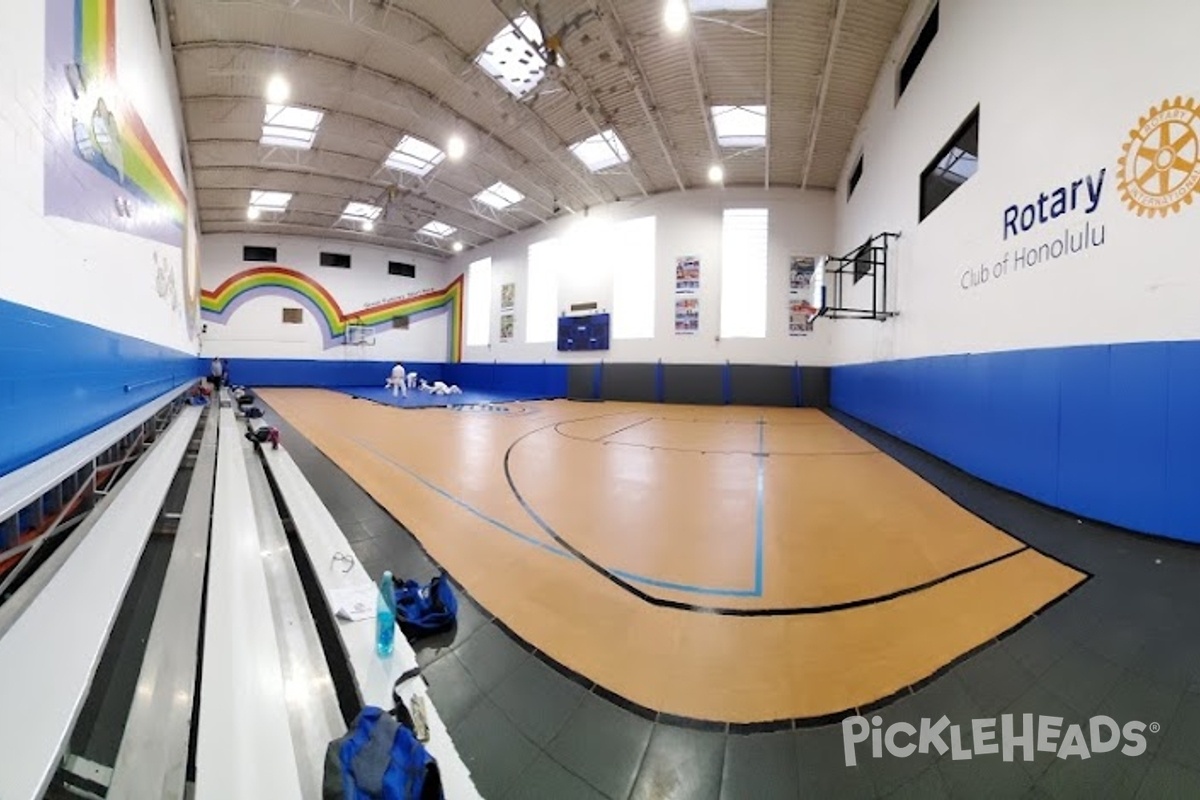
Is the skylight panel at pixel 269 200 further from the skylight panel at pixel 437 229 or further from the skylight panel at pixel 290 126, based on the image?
the skylight panel at pixel 437 229

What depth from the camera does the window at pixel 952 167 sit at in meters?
4.19

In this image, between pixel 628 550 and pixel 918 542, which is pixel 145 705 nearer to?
pixel 628 550

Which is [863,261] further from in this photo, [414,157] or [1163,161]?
[414,157]

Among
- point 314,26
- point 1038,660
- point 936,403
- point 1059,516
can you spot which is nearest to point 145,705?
point 1038,660

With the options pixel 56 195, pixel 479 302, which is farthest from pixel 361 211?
pixel 56 195

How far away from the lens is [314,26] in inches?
254

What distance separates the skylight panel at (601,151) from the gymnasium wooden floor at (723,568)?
23.9ft

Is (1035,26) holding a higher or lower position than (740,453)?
higher

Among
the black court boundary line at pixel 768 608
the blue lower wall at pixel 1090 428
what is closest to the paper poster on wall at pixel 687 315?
the blue lower wall at pixel 1090 428

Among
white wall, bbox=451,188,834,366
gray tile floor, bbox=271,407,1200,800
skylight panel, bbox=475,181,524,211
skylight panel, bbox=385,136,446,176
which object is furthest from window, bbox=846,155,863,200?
gray tile floor, bbox=271,407,1200,800

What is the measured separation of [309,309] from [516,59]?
12354 mm

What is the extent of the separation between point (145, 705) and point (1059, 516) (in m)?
4.08

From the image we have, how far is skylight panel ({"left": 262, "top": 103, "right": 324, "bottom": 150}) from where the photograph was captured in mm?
8336

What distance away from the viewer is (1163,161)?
2.32 m
